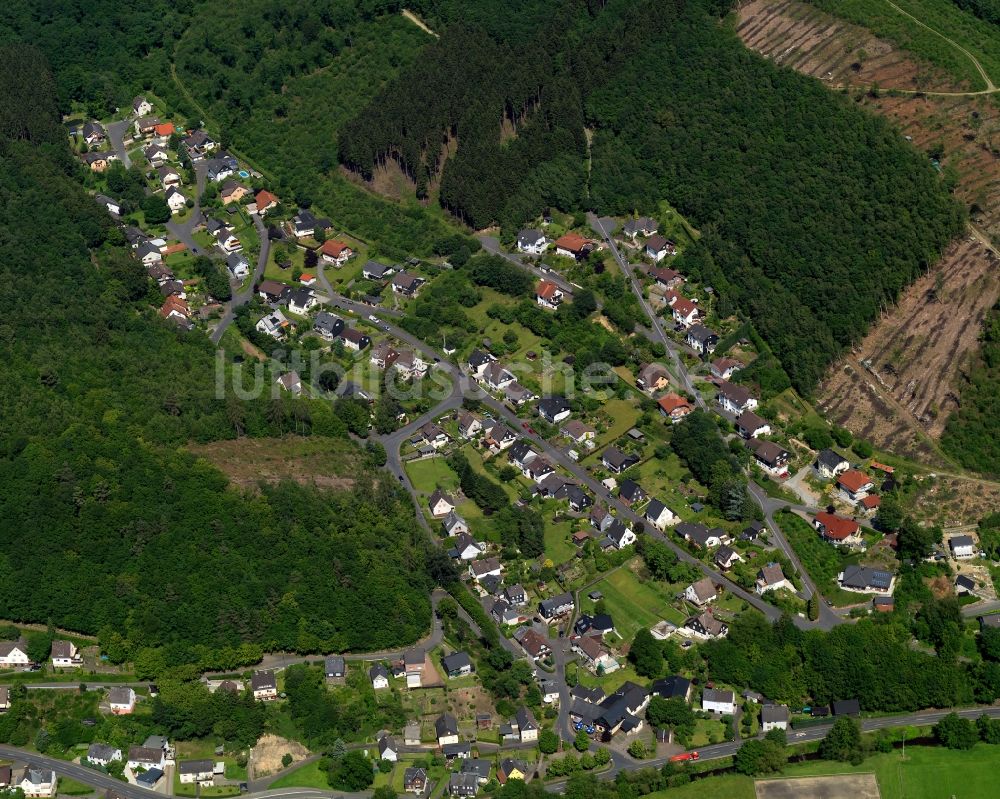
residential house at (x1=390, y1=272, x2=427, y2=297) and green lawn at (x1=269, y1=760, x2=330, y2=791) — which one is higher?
residential house at (x1=390, y1=272, x2=427, y2=297)

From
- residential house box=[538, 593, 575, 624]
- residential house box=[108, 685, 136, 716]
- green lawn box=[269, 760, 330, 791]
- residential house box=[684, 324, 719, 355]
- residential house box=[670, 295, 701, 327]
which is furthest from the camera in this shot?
residential house box=[670, 295, 701, 327]

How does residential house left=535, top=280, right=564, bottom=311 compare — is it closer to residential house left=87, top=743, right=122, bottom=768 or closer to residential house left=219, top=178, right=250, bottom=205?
residential house left=219, top=178, right=250, bottom=205

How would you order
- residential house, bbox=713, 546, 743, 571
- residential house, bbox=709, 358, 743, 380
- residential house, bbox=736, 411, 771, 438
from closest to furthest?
residential house, bbox=713, 546, 743, 571 → residential house, bbox=736, 411, 771, 438 → residential house, bbox=709, 358, 743, 380

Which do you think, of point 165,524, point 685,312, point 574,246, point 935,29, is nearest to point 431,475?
point 165,524

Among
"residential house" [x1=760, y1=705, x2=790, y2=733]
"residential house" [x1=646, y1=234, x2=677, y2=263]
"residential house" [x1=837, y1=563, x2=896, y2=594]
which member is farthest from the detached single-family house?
"residential house" [x1=760, y1=705, x2=790, y2=733]

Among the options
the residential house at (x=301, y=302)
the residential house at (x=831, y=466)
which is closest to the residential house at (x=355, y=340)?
the residential house at (x=301, y=302)

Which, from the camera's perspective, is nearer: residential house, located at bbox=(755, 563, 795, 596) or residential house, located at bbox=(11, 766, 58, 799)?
residential house, located at bbox=(11, 766, 58, 799)
